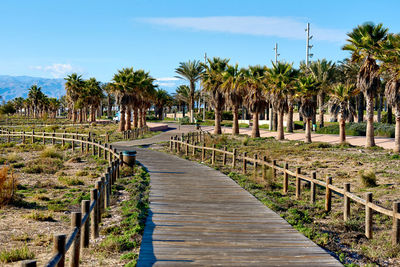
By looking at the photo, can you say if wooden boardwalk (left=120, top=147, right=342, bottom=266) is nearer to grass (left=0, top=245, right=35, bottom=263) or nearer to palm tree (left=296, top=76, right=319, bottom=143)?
grass (left=0, top=245, right=35, bottom=263)

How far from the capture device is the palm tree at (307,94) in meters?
34.5

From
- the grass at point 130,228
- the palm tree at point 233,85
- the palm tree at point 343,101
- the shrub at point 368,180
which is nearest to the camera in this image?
the grass at point 130,228

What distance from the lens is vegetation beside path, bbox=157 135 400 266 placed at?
876 centimetres

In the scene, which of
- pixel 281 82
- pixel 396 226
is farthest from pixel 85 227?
pixel 281 82

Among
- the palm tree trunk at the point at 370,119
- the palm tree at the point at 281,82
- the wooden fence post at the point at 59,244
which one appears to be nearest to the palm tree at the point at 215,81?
the palm tree at the point at 281,82

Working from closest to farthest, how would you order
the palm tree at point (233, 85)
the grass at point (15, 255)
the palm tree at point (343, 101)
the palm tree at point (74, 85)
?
1. the grass at point (15, 255)
2. the palm tree at point (343, 101)
3. the palm tree at point (233, 85)
4. the palm tree at point (74, 85)

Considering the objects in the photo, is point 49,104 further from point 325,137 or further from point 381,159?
point 381,159

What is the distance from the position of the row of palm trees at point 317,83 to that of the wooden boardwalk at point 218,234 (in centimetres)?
1819

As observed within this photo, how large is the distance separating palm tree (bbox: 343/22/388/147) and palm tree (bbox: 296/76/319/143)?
5359 mm

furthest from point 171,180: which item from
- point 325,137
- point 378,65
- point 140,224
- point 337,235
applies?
point 325,137

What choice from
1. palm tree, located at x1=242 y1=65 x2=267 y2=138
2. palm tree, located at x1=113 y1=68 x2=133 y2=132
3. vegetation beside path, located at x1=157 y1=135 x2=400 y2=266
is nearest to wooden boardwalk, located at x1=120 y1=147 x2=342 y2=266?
vegetation beside path, located at x1=157 y1=135 x2=400 y2=266

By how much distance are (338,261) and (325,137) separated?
3576cm

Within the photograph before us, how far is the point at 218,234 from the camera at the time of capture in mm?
8766

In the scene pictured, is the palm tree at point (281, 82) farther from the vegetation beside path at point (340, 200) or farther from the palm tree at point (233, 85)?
the vegetation beside path at point (340, 200)
